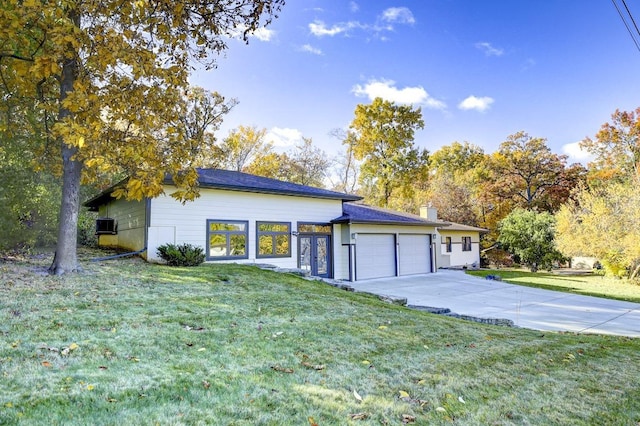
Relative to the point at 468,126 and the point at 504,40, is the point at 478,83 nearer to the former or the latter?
the point at 504,40

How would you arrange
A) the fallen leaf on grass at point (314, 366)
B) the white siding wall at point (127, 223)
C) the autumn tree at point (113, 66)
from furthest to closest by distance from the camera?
the white siding wall at point (127, 223) < the autumn tree at point (113, 66) < the fallen leaf on grass at point (314, 366)

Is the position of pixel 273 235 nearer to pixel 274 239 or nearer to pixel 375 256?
pixel 274 239

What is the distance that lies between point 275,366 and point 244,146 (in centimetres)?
2684

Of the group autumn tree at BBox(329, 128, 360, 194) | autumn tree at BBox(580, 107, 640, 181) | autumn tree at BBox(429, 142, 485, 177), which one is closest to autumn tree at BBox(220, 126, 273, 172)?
autumn tree at BBox(329, 128, 360, 194)

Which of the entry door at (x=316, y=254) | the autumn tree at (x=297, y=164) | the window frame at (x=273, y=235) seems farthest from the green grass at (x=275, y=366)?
the autumn tree at (x=297, y=164)

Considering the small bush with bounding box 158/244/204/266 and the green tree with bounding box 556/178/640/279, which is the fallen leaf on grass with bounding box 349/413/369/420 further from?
the green tree with bounding box 556/178/640/279

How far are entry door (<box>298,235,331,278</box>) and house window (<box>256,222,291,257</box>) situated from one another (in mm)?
632

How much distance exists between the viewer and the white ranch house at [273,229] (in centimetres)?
1227

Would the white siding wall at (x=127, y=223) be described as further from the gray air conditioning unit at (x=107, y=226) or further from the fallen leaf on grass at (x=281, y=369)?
the fallen leaf on grass at (x=281, y=369)

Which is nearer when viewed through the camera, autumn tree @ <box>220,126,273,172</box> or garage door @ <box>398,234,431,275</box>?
garage door @ <box>398,234,431,275</box>

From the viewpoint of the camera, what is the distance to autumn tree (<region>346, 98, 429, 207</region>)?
26.7 metres

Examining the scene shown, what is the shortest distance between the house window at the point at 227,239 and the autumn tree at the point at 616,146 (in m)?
28.6

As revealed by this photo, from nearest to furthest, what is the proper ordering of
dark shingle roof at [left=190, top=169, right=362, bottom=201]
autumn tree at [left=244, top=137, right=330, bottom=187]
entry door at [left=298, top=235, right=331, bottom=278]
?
dark shingle roof at [left=190, top=169, right=362, bottom=201]
entry door at [left=298, top=235, right=331, bottom=278]
autumn tree at [left=244, top=137, right=330, bottom=187]

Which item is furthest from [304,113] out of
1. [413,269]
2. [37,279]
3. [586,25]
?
[37,279]
